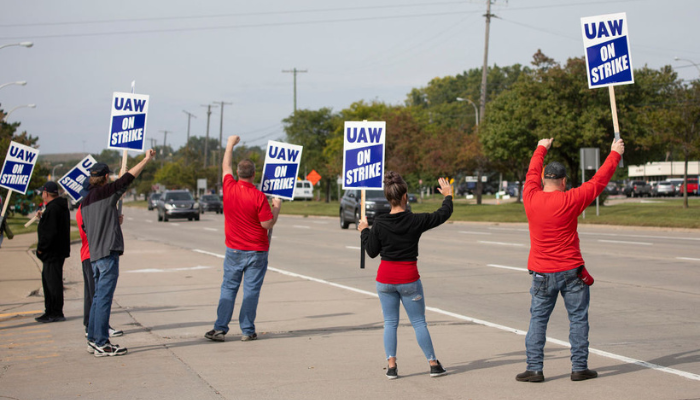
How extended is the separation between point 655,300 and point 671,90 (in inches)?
1187

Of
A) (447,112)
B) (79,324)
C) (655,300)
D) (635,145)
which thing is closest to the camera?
(79,324)

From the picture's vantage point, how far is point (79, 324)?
9375 mm

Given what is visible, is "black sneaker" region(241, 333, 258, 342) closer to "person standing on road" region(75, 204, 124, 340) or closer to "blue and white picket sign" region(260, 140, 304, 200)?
"person standing on road" region(75, 204, 124, 340)

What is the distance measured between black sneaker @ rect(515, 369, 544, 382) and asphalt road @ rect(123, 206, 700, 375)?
4.26ft

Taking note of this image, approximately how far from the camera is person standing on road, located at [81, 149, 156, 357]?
7230mm

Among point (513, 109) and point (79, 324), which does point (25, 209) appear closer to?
point (513, 109)

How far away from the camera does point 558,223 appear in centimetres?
592

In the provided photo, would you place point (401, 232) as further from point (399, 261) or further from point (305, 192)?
point (305, 192)

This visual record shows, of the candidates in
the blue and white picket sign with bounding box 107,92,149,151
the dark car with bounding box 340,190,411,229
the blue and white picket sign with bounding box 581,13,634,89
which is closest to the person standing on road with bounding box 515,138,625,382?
the blue and white picket sign with bounding box 581,13,634,89

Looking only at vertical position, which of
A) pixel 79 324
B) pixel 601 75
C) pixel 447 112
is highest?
pixel 447 112

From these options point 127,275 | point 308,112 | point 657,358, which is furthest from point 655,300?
point 308,112

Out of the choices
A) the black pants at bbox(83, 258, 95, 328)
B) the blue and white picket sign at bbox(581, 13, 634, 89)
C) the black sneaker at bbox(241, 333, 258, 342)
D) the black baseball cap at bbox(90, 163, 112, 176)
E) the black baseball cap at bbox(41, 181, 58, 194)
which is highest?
the blue and white picket sign at bbox(581, 13, 634, 89)

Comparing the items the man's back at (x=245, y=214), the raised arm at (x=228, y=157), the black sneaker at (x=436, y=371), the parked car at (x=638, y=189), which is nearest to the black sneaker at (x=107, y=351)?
the man's back at (x=245, y=214)

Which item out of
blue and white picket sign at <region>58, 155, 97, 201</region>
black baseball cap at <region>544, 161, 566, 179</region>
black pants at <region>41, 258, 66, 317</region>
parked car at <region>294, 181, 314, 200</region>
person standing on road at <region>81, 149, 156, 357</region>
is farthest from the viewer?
parked car at <region>294, 181, 314, 200</region>
